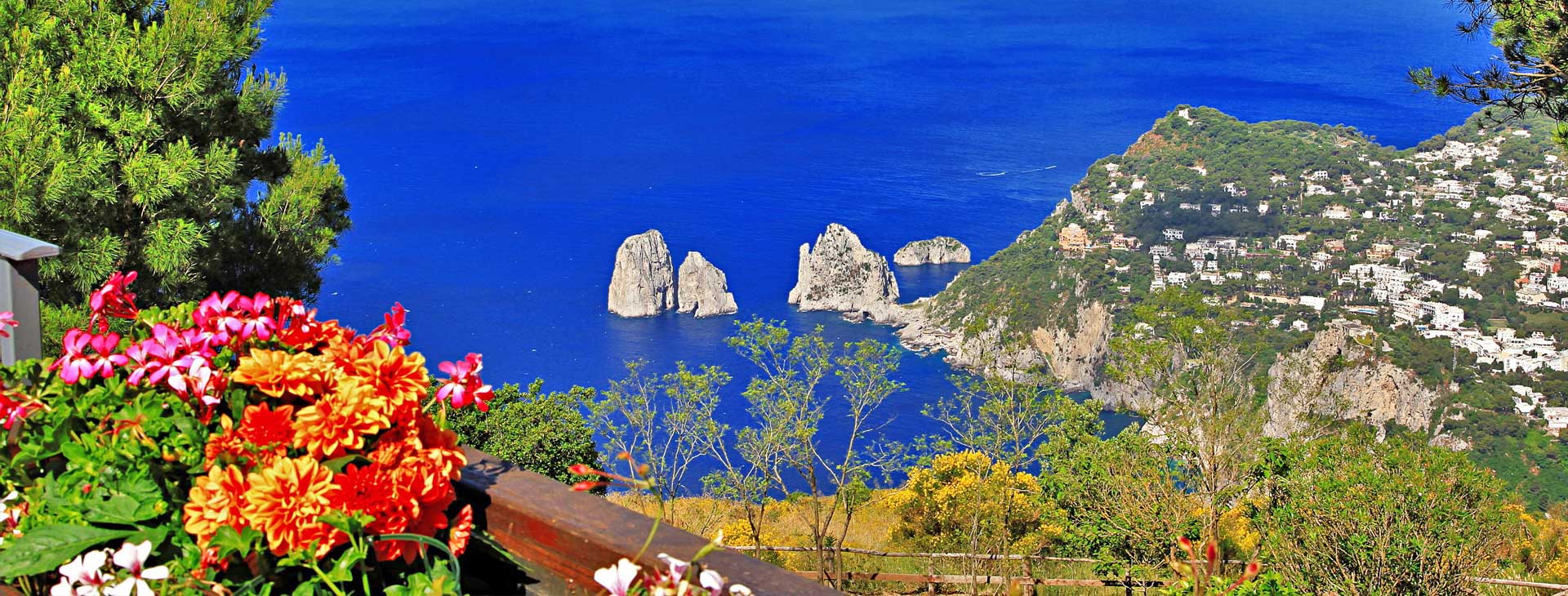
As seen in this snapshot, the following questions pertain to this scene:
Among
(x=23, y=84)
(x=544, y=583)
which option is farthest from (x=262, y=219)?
(x=544, y=583)

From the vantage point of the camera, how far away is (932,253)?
65.2 metres

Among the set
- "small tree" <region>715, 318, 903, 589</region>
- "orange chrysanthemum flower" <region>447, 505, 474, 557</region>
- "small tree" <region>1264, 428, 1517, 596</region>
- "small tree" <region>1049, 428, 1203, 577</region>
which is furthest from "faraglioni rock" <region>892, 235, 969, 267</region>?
"orange chrysanthemum flower" <region>447, 505, 474, 557</region>

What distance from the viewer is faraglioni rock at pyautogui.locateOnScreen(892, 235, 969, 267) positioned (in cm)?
6500

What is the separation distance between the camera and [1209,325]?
9.93 meters

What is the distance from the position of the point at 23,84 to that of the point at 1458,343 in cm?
3605

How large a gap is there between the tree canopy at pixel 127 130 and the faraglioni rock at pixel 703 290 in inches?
2092

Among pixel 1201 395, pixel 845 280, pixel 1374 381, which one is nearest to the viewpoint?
pixel 1201 395

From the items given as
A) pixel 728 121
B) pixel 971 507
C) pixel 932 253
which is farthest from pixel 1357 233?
pixel 728 121

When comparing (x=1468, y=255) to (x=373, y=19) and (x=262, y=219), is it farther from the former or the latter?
(x=373, y=19)

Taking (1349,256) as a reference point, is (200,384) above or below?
below

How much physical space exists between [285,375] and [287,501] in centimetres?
18

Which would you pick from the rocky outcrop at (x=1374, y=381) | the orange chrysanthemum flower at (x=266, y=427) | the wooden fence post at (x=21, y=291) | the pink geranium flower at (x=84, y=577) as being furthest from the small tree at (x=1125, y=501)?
the rocky outcrop at (x=1374, y=381)

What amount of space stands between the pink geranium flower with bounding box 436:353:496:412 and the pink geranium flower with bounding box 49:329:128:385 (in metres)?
0.42

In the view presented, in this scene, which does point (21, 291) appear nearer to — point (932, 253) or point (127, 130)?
point (127, 130)
